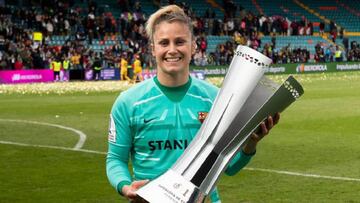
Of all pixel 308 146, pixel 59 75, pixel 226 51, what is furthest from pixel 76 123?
pixel 226 51

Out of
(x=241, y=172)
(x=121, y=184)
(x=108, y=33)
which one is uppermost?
(x=121, y=184)

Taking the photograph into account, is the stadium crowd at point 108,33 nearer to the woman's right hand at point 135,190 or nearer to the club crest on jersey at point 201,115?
the club crest on jersey at point 201,115

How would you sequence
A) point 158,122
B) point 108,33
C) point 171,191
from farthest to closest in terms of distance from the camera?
point 108,33 < point 158,122 < point 171,191

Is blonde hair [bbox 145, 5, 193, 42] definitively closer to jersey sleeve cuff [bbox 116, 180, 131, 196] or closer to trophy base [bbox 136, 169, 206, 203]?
jersey sleeve cuff [bbox 116, 180, 131, 196]

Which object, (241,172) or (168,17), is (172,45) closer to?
(168,17)

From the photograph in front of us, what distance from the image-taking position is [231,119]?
3.01 meters

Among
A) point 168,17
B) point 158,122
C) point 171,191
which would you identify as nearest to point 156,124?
point 158,122

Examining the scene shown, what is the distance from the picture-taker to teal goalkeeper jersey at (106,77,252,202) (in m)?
3.94

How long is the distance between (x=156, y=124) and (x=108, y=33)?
140 feet

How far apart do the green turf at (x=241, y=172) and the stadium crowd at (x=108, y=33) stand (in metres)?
18.3

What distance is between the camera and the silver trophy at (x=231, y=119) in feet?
9.57

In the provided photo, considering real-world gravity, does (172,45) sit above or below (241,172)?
above

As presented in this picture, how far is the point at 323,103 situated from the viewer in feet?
78.1

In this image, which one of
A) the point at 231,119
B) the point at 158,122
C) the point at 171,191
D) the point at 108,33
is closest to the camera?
the point at 171,191
